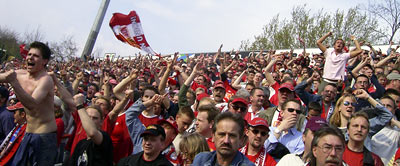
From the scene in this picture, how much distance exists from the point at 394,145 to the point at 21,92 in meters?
4.69

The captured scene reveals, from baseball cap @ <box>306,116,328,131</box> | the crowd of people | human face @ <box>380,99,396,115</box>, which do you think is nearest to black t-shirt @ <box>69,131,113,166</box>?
the crowd of people

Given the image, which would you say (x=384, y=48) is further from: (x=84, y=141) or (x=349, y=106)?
(x=84, y=141)

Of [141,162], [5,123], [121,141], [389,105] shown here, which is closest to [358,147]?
[389,105]

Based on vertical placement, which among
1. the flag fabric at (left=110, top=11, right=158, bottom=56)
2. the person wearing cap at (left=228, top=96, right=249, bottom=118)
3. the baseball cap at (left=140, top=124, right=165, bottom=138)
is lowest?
the baseball cap at (left=140, top=124, right=165, bottom=138)

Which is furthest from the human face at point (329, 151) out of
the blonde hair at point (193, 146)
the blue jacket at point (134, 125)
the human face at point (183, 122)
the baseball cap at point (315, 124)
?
the blue jacket at point (134, 125)

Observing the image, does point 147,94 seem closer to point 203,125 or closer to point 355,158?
point 203,125

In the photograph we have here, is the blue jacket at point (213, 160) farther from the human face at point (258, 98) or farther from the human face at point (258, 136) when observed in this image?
the human face at point (258, 98)

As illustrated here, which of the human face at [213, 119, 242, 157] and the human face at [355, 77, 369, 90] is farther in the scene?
the human face at [355, 77, 369, 90]

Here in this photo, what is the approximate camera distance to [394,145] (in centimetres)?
538

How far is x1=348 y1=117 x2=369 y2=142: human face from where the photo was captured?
4.41m

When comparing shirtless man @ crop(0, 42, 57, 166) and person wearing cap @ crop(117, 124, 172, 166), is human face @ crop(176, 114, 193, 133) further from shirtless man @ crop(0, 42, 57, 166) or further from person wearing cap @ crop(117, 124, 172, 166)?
shirtless man @ crop(0, 42, 57, 166)

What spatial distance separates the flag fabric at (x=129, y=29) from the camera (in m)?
14.2

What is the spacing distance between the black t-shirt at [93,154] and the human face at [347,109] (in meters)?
3.26

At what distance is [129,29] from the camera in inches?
565
